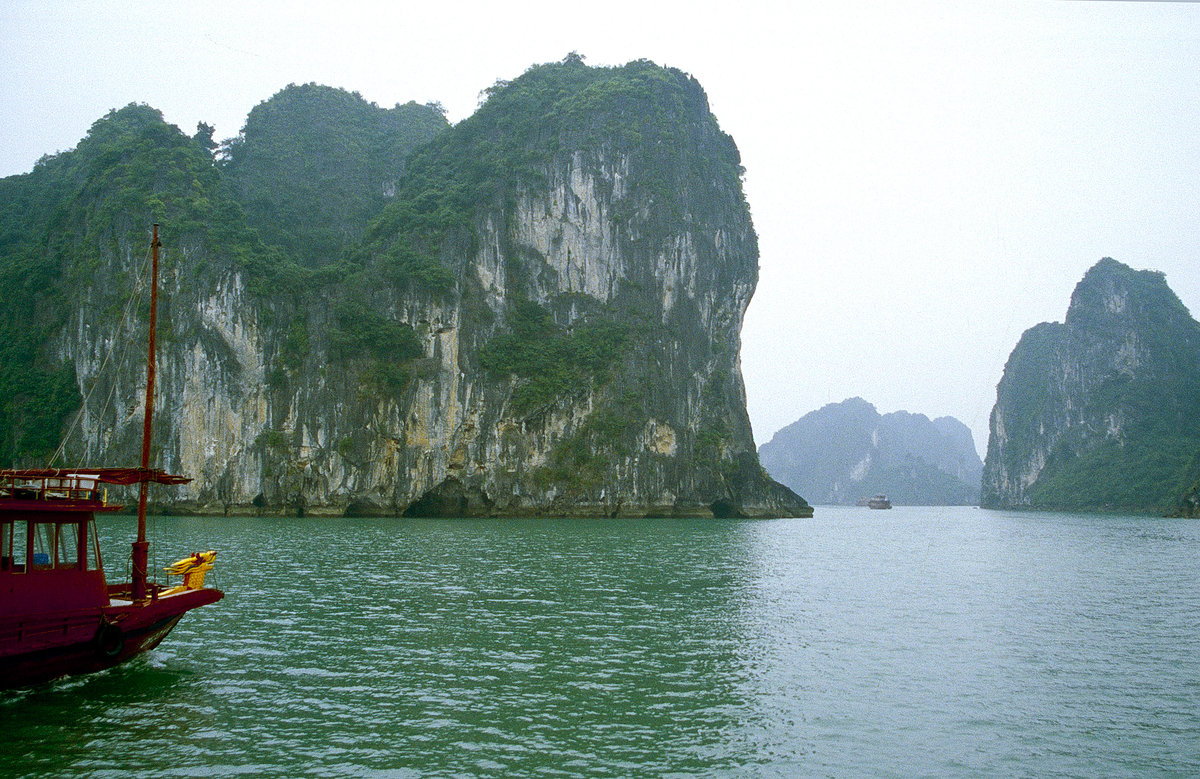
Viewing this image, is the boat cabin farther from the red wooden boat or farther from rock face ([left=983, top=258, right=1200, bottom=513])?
rock face ([left=983, top=258, right=1200, bottom=513])

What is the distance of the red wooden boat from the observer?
36.0ft

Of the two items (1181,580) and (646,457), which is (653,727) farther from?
(646,457)

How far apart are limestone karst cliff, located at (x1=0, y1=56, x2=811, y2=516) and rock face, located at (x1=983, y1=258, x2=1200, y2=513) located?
5026cm

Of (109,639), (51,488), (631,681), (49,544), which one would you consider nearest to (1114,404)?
(631,681)

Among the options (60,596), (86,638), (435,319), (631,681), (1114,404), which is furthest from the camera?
(1114,404)

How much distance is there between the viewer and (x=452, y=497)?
176 feet

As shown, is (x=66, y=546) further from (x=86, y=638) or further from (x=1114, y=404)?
(x=1114, y=404)

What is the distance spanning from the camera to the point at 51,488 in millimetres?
11797

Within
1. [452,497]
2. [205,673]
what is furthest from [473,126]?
[205,673]

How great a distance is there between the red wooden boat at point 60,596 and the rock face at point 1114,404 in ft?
297

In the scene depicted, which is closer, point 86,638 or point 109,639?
point 86,638

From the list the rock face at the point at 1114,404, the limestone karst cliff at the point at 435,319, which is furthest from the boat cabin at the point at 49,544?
the rock face at the point at 1114,404

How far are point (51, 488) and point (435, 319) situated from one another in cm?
4299

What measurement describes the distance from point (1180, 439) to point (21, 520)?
351 feet
